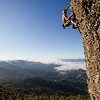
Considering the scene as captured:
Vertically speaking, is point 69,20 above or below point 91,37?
above

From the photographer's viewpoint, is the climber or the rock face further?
the climber

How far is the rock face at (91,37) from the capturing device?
566 cm

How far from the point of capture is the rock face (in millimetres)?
5656

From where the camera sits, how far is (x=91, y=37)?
5.88 m

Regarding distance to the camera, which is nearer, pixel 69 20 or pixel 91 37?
pixel 91 37

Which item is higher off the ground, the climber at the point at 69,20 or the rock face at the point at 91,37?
the climber at the point at 69,20

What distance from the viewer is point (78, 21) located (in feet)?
21.5

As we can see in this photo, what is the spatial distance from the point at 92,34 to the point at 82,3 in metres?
0.87

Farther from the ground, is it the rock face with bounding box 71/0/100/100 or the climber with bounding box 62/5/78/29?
the climber with bounding box 62/5/78/29

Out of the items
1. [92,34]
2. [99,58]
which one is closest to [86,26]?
[92,34]

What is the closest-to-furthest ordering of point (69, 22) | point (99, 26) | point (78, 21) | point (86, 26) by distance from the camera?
point (99, 26) < point (86, 26) < point (78, 21) < point (69, 22)

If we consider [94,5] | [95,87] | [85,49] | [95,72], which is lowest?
[95,87]

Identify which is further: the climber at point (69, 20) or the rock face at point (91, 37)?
the climber at point (69, 20)

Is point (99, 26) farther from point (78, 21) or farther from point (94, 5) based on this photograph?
point (78, 21)
